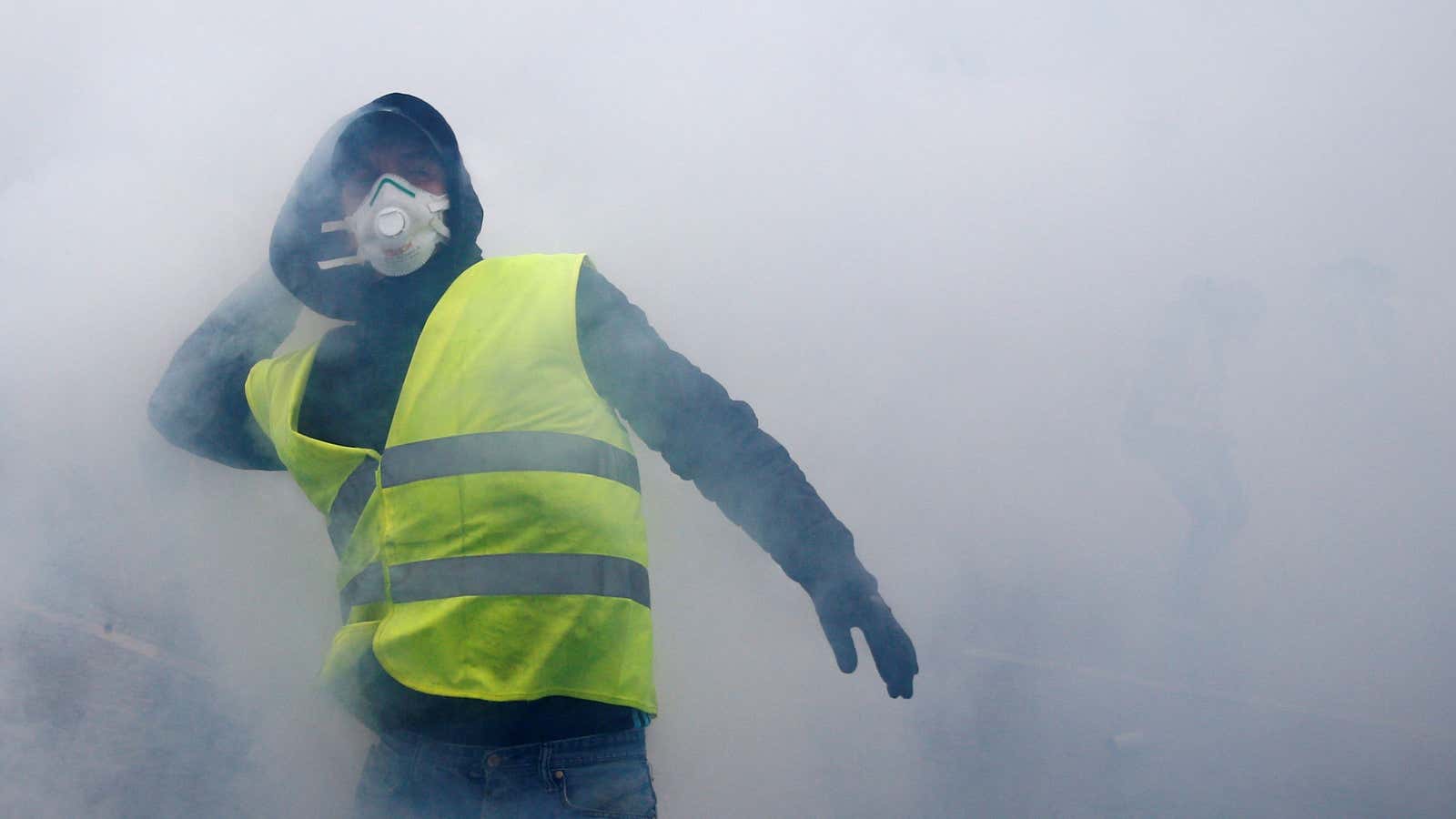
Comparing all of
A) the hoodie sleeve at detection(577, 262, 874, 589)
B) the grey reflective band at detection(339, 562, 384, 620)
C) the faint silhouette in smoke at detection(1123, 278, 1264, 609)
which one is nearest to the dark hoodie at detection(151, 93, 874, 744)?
the hoodie sleeve at detection(577, 262, 874, 589)

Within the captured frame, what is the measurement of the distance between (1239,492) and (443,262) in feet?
4.71

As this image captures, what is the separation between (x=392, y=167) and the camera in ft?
5.13

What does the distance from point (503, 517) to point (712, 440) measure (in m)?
0.28

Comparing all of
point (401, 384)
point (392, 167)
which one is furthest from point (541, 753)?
point (392, 167)

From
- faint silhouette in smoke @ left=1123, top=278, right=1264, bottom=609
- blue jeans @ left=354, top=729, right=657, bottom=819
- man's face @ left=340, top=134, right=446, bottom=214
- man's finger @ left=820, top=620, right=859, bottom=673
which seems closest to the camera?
blue jeans @ left=354, top=729, right=657, bottom=819

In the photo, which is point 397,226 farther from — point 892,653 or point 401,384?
point 892,653

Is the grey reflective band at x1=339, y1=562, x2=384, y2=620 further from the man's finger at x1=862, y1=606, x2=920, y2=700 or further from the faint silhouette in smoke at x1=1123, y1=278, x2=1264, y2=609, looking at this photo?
the faint silhouette in smoke at x1=1123, y1=278, x2=1264, y2=609

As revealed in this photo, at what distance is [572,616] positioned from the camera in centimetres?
135

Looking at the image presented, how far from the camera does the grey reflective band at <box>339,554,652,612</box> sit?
4.46 feet

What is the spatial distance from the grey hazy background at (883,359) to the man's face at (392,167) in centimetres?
24

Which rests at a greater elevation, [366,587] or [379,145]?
[379,145]

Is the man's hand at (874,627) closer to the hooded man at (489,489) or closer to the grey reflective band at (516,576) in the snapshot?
the hooded man at (489,489)

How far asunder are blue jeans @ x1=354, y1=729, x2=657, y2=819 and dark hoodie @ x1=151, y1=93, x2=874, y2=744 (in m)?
0.02

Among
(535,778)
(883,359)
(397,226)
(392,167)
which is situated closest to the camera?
(535,778)
